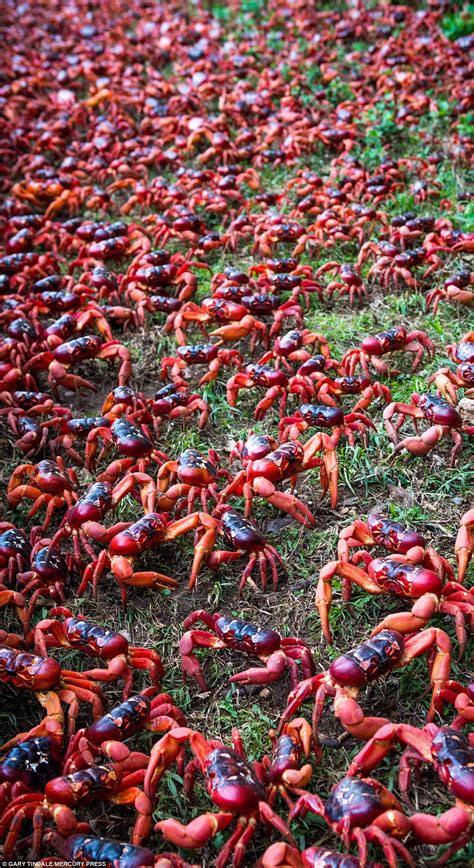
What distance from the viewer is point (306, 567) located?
4613mm

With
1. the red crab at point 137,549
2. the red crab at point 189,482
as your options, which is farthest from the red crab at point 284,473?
the red crab at point 137,549

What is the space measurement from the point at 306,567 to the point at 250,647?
0.83 m

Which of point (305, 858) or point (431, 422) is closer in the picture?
point (305, 858)

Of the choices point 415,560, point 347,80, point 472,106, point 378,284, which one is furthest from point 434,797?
point 347,80

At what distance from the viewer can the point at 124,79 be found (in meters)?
11.5

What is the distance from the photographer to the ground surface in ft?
12.3

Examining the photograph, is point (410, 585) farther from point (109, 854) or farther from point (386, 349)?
point (386, 349)

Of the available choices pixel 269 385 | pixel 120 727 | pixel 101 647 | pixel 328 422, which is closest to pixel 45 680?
pixel 101 647

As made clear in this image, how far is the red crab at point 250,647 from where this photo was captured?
12.6ft

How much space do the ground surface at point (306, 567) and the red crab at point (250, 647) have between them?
0.17 metres

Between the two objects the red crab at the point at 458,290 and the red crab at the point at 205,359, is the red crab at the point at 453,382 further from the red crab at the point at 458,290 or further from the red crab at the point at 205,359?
the red crab at the point at 205,359

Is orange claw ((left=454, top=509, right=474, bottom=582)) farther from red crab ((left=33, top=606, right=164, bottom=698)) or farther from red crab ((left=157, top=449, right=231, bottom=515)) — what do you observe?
red crab ((left=33, top=606, right=164, bottom=698))

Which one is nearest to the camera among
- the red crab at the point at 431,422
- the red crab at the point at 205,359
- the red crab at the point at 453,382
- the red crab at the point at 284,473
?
the red crab at the point at 284,473

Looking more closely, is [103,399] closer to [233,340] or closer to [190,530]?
[233,340]
